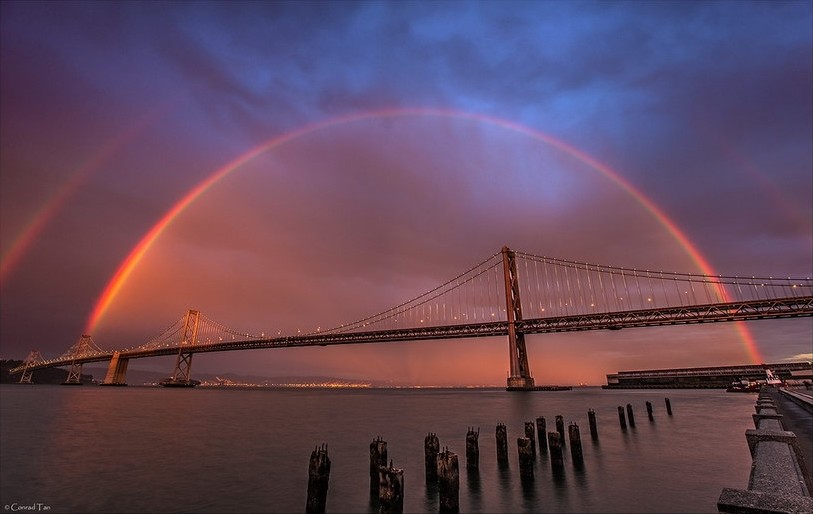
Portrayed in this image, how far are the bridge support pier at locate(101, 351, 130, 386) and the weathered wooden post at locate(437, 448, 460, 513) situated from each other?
408 ft

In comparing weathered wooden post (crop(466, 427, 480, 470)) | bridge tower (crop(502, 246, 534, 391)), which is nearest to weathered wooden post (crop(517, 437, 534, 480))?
weathered wooden post (crop(466, 427, 480, 470))

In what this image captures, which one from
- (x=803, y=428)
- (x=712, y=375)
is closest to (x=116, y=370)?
(x=803, y=428)

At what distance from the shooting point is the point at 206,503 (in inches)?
472

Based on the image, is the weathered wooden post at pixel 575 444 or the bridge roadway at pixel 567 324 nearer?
the weathered wooden post at pixel 575 444

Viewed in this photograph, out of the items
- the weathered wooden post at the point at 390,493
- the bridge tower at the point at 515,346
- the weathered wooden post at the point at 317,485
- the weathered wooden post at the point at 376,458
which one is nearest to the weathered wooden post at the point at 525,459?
the weathered wooden post at the point at 376,458

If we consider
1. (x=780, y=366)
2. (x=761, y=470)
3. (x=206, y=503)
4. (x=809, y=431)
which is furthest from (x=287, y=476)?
(x=780, y=366)

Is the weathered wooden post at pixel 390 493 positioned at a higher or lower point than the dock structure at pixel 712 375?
lower

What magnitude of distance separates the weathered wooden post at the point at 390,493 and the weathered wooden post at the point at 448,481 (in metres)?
1.69

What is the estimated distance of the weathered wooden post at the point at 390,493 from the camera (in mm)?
8453

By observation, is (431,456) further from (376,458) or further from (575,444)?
(575,444)

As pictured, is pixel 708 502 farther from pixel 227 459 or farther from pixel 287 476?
pixel 227 459

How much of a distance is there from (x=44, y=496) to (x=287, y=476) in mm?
7536

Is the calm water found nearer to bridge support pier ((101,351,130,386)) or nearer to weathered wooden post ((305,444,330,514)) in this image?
weathered wooden post ((305,444,330,514))

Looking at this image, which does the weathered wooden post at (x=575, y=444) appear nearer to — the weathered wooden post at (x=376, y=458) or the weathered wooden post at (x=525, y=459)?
the weathered wooden post at (x=525, y=459)
